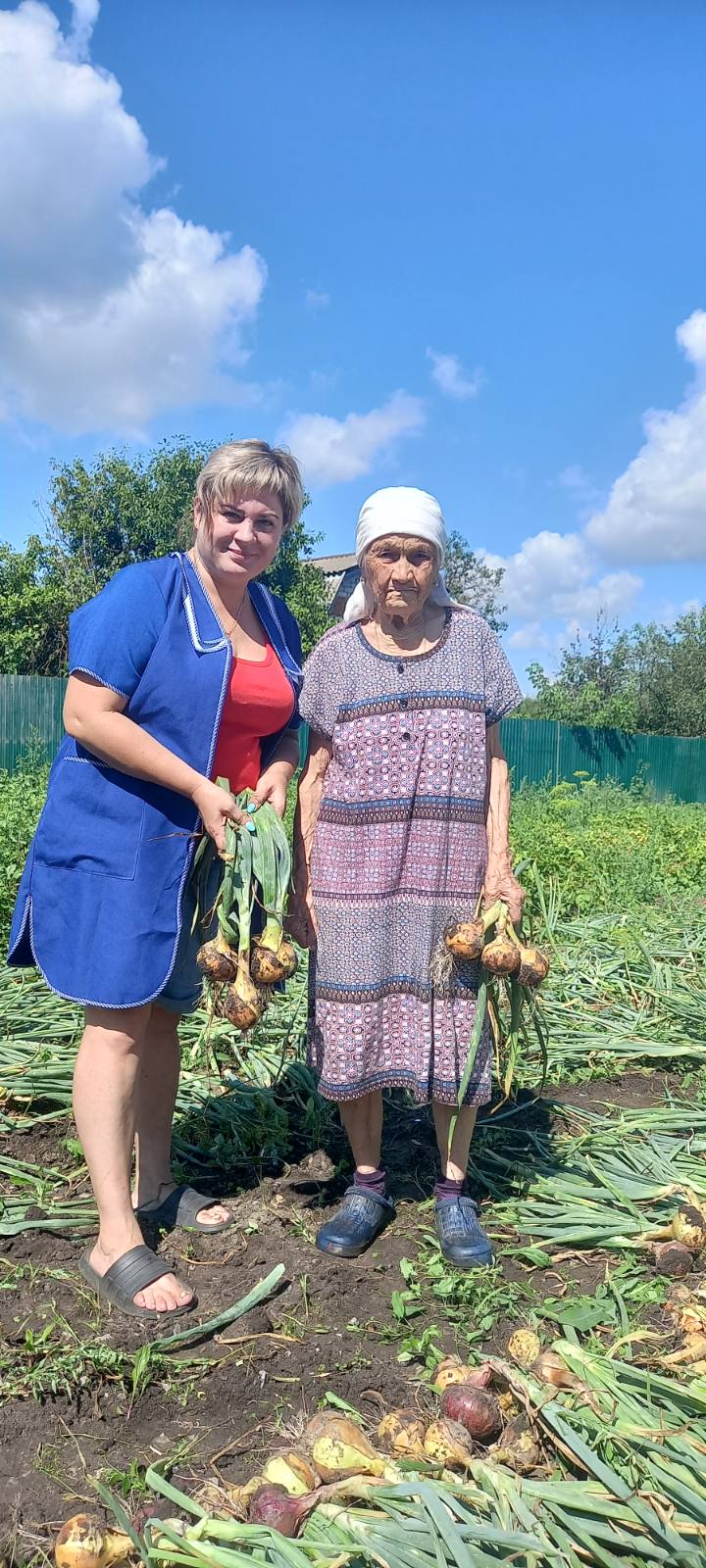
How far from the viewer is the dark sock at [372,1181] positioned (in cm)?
257

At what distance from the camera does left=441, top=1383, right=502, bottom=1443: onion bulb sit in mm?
1750

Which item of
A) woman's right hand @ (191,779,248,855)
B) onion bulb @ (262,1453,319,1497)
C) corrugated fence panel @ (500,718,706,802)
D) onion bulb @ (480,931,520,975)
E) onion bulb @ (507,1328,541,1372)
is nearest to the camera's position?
onion bulb @ (262,1453,319,1497)

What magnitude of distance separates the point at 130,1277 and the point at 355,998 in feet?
2.50

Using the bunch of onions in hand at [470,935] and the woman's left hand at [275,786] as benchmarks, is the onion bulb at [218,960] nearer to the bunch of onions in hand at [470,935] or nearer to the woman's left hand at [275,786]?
the woman's left hand at [275,786]

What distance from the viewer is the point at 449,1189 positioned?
2520 mm

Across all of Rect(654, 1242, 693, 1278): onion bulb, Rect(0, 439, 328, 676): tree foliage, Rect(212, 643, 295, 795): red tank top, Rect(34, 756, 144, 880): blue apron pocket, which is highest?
Rect(0, 439, 328, 676): tree foliage

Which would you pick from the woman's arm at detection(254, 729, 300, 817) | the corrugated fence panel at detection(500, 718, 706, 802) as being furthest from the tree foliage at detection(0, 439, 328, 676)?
the woman's arm at detection(254, 729, 300, 817)

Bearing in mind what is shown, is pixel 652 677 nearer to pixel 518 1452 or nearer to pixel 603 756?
pixel 603 756

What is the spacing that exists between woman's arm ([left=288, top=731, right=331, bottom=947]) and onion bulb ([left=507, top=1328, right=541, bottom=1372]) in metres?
0.97

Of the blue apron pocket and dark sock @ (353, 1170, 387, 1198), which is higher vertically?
the blue apron pocket

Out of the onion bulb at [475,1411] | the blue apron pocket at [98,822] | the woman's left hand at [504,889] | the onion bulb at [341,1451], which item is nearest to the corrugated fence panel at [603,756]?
the woman's left hand at [504,889]

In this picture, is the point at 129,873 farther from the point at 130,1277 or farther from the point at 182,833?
the point at 130,1277

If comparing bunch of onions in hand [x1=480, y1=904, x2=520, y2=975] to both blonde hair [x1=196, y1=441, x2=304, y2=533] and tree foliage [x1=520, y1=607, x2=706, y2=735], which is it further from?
tree foliage [x1=520, y1=607, x2=706, y2=735]

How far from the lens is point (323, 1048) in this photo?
2.48m
